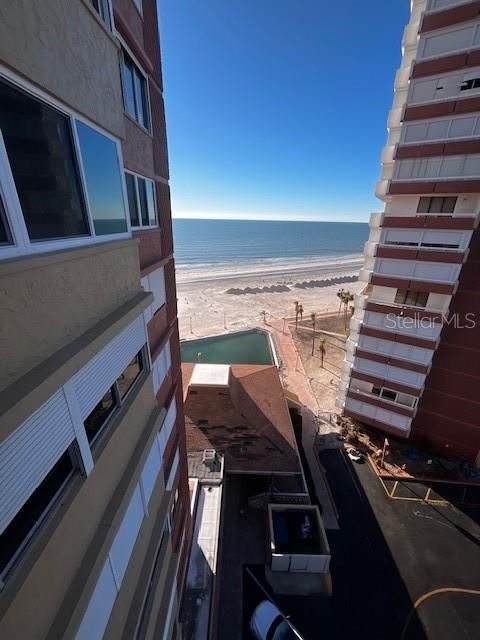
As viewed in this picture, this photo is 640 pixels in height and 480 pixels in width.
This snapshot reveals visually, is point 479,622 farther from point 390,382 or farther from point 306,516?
point 390,382

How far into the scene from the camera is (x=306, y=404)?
93.0ft

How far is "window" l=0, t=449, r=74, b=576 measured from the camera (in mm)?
2391

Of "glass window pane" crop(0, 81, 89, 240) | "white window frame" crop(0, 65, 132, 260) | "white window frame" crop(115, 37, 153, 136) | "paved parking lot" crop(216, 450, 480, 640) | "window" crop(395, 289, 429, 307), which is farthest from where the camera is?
"window" crop(395, 289, 429, 307)

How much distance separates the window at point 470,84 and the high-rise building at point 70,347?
1779cm

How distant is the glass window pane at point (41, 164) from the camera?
2584 millimetres

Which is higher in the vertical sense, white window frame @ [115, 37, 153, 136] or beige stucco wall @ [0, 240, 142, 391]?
white window frame @ [115, 37, 153, 136]

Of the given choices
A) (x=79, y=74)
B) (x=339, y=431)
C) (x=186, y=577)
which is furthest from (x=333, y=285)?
(x=79, y=74)

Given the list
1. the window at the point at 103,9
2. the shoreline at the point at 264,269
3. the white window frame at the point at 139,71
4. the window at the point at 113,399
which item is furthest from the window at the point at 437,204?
the shoreline at the point at 264,269

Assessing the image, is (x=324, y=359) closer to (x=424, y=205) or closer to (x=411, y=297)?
(x=411, y=297)

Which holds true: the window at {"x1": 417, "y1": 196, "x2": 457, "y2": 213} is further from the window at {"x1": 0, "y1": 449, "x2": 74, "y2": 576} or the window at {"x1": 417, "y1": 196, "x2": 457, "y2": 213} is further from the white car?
the white car

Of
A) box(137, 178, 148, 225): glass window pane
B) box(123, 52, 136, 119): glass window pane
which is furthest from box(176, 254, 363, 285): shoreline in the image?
box(123, 52, 136, 119): glass window pane

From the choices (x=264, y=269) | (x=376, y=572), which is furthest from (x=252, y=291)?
(x=376, y=572)

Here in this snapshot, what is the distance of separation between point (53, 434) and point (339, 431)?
2539cm

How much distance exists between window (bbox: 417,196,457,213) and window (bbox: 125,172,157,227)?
16868mm
